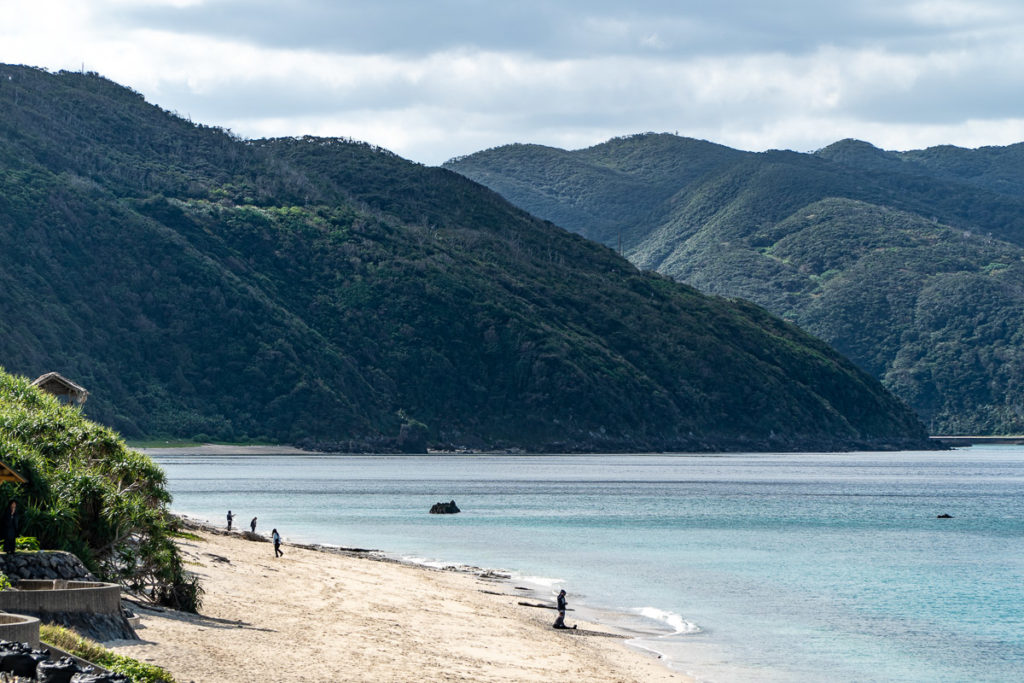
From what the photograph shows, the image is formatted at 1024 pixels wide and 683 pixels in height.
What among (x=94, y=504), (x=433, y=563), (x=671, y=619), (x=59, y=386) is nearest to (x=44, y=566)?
(x=94, y=504)

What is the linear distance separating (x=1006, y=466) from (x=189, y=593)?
6360 inches

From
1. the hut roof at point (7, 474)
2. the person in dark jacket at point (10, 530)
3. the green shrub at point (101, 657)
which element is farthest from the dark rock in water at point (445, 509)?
the green shrub at point (101, 657)

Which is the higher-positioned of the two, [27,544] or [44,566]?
[27,544]

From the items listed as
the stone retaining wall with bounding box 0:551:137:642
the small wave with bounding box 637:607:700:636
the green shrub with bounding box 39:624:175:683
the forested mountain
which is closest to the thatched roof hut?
the small wave with bounding box 637:607:700:636

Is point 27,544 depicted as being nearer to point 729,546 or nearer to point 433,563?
point 433,563

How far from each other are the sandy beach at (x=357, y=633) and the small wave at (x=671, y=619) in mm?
2856

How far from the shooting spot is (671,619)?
37156 mm

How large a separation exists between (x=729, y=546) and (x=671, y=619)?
1014 inches

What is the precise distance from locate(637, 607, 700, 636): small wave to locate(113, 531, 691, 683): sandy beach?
2.86 metres

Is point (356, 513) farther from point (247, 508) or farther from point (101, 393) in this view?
point (101, 393)

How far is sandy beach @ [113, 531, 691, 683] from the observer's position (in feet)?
68.3

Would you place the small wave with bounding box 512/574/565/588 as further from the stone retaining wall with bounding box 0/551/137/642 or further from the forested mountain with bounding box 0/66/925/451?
the forested mountain with bounding box 0/66/925/451

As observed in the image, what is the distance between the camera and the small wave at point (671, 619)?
116 ft

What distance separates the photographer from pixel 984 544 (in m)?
66.8
